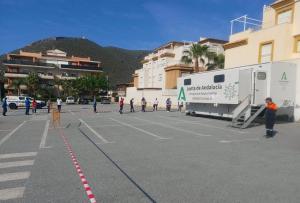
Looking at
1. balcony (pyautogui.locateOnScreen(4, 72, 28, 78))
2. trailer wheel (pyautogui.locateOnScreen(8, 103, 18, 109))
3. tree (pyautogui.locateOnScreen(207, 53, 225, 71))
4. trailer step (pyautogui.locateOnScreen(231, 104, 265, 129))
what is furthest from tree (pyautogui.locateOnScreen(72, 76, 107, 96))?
trailer step (pyautogui.locateOnScreen(231, 104, 265, 129))

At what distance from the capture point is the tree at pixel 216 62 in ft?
145

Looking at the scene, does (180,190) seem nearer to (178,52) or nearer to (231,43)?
(231,43)

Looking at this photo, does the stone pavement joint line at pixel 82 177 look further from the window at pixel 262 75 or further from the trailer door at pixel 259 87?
the window at pixel 262 75

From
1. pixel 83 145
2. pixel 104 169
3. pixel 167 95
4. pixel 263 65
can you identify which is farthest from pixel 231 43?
pixel 104 169

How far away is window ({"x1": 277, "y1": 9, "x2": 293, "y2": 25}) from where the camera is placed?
79.1ft

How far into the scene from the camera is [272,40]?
23.5 m

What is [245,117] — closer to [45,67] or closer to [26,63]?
[26,63]

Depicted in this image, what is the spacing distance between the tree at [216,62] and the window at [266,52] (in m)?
19.1

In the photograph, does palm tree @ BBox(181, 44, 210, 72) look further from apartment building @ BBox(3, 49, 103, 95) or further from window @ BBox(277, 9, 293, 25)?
apartment building @ BBox(3, 49, 103, 95)

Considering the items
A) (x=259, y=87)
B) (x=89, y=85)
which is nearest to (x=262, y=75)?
(x=259, y=87)

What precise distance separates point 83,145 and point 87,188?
5214mm

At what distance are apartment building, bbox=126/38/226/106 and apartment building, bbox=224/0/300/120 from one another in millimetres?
14508

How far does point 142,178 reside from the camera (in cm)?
651

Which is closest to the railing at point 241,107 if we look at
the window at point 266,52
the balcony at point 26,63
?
the window at point 266,52
